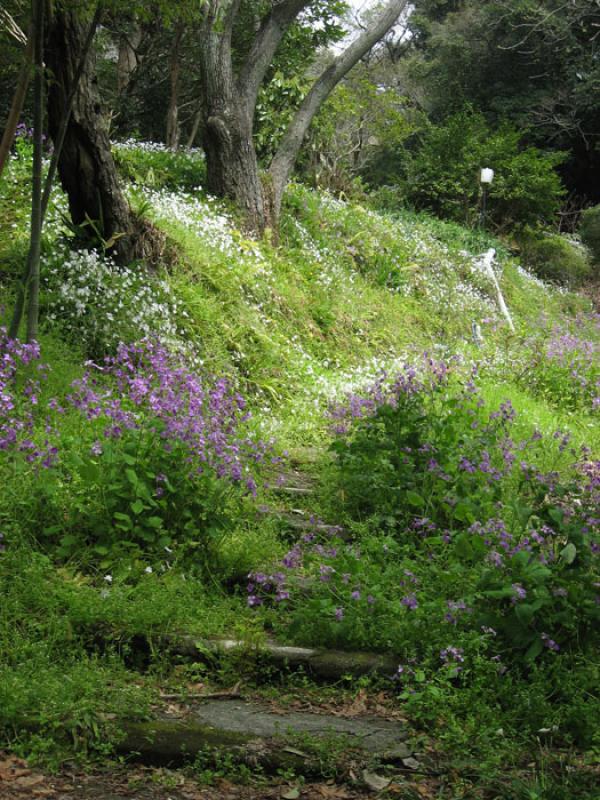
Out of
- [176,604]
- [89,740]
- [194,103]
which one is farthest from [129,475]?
[194,103]

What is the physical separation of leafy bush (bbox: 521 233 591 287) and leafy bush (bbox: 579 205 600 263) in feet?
1.52

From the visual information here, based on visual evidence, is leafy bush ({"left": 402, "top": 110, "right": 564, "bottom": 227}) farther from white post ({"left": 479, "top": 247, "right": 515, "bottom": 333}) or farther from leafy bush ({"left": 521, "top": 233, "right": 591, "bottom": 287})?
white post ({"left": 479, "top": 247, "right": 515, "bottom": 333})

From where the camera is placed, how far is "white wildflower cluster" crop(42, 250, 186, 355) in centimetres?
686

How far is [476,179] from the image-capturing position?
2289 cm

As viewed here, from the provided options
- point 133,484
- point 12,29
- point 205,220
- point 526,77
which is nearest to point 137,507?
point 133,484

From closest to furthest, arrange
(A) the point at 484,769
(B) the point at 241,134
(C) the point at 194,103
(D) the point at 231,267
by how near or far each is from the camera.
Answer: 1. (A) the point at 484,769
2. (D) the point at 231,267
3. (B) the point at 241,134
4. (C) the point at 194,103

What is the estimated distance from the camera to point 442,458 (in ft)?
17.2

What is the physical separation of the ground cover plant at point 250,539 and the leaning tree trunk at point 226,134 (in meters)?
3.59

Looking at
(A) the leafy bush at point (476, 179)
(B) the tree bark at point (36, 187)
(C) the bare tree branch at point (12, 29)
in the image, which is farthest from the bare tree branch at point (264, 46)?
(A) the leafy bush at point (476, 179)

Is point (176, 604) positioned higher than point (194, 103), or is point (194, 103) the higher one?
point (194, 103)

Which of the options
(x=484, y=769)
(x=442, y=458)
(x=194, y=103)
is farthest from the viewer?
(x=194, y=103)

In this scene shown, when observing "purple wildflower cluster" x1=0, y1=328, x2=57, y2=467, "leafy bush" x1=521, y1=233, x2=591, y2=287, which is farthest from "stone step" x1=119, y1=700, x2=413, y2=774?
"leafy bush" x1=521, y1=233, x2=591, y2=287

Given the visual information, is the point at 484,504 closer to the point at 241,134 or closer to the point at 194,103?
the point at 241,134

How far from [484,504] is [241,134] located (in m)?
7.90
